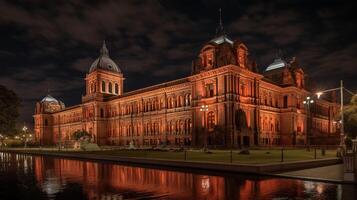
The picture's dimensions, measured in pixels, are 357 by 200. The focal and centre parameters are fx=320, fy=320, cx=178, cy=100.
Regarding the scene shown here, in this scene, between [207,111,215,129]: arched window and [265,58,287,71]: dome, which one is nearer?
[207,111,215,129]: arched window

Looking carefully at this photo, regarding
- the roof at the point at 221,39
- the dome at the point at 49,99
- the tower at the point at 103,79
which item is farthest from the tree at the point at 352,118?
the dome at the point at 49,99

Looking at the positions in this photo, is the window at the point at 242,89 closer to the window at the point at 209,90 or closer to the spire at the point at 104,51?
the window at the point at 209,90

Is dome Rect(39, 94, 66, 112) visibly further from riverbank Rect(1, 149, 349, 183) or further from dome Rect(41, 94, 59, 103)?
riverbank Rect(1, 149, 349, 183)

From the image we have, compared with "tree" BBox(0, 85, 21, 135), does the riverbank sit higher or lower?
lower

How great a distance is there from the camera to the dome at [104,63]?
114319mm

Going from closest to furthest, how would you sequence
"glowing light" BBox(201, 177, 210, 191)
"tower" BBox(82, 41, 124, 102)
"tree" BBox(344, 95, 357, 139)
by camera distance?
"glowing light" BBox(201, 177, 210, 191)
"tree" BBox(344, 95, 357, 139)
"tower" BBox(82, 41, 124, 102)

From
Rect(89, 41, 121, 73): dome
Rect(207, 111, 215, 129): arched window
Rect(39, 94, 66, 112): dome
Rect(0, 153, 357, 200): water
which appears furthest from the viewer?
Rect(39, 94, 66, 112): dome

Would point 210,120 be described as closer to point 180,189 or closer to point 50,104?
point 180,189

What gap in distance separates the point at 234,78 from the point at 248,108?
8.39m

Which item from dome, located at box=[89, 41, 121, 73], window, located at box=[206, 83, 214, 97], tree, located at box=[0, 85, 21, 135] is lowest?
tree, located at box=[0, 85, 21, 135]

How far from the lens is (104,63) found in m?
116

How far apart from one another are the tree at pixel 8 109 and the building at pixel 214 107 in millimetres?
28318

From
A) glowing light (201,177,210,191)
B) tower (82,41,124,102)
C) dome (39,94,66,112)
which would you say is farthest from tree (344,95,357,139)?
dome (39,94,66,112)

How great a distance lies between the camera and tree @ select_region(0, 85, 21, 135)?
141ft
